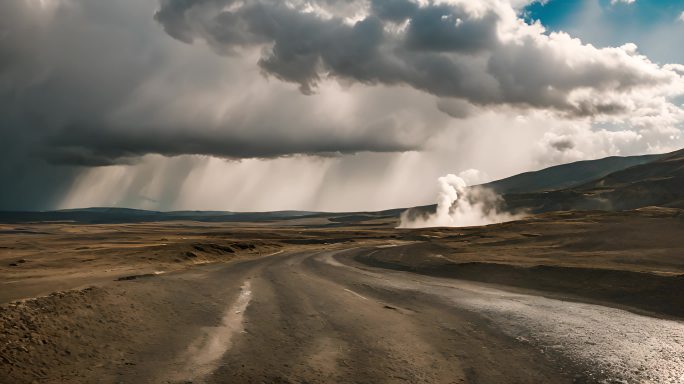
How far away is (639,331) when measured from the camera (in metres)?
14.7

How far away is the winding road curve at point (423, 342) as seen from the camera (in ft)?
33.1

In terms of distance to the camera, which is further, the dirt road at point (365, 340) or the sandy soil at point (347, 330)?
the sandy soil at point (347, 330)

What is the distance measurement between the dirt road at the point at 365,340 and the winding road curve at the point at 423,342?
0.11ft

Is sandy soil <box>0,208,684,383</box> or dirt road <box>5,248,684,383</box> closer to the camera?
dirt road <box>5,248,684,383</box>

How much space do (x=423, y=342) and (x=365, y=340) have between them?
167 cm

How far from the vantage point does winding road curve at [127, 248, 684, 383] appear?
10.1 meters

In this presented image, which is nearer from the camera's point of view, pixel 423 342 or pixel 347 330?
pixel 423 342

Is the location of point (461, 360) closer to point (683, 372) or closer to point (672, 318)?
point (683, 372)

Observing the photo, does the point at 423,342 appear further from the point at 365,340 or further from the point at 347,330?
the point at 347,330

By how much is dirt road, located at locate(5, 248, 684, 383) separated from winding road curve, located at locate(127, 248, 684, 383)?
0.11 ft

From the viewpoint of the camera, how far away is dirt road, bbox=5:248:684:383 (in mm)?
10062

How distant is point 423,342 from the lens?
13062 millimetres

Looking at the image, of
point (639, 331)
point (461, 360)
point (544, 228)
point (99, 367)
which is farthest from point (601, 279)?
point (544, 228)

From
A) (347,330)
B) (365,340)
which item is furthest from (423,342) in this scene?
(347,330)
